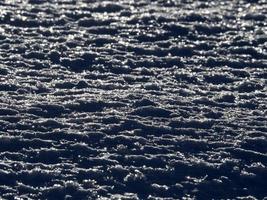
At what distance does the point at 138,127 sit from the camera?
5348 millimetres

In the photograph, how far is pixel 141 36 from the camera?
7160mm

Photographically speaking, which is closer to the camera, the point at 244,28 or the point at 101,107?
the point at 101,107

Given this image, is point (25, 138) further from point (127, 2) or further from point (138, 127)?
point (127, 2)

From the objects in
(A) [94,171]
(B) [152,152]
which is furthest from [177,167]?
(A) [94,171]

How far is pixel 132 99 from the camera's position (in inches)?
227

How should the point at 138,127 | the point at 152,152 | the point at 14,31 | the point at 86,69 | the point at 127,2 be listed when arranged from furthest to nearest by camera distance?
the point at 127,2
the point at 14,31
the point at 86,69
the point at 138,127
the point at 152,152

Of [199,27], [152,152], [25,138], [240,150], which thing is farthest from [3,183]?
[199,27]

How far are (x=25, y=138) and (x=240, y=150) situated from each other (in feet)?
5.45

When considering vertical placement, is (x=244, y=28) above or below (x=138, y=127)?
above

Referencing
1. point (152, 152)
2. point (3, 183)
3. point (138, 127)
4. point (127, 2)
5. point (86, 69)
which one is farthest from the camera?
point (127, 2)

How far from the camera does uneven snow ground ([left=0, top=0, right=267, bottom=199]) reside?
4.68 metres

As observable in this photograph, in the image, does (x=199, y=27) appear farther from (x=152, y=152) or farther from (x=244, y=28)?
(x=152, y=152)

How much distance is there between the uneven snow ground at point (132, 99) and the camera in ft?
15.3

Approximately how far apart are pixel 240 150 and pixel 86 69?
6.41ft
